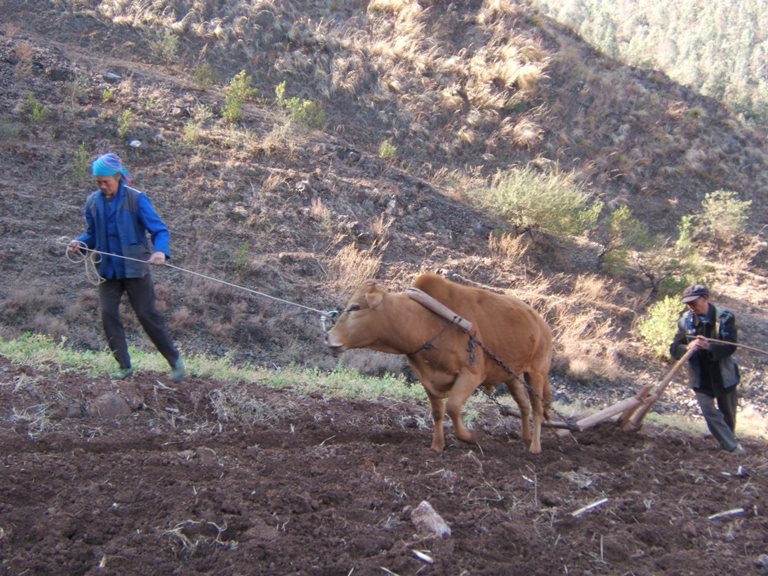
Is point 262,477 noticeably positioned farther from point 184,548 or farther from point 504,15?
point 504,15

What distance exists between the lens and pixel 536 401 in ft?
22.9

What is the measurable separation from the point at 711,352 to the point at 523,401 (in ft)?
6.62

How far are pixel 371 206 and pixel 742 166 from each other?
16.0 meters

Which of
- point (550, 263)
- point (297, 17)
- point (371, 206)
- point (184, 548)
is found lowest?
point (550, 263)

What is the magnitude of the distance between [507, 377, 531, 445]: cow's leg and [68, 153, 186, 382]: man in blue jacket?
3.27m

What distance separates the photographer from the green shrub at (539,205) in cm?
1784

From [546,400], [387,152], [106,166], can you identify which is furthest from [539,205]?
[106,166]

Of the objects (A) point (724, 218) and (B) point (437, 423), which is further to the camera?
(A) point (724, 218)

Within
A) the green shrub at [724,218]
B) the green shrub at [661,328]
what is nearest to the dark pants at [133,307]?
the green shrub at [661,328]

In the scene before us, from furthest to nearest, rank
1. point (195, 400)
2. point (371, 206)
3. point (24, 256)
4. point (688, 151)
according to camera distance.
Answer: point (688, 151) < point (371, 206) < point (24, 256) < point (195, 400)

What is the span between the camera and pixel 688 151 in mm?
25078

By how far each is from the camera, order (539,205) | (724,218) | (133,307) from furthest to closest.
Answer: (724,218), (539,205), (133,307)

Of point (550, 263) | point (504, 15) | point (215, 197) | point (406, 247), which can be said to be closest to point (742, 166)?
point (504, 15)

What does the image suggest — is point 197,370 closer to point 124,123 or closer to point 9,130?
point 9,130
